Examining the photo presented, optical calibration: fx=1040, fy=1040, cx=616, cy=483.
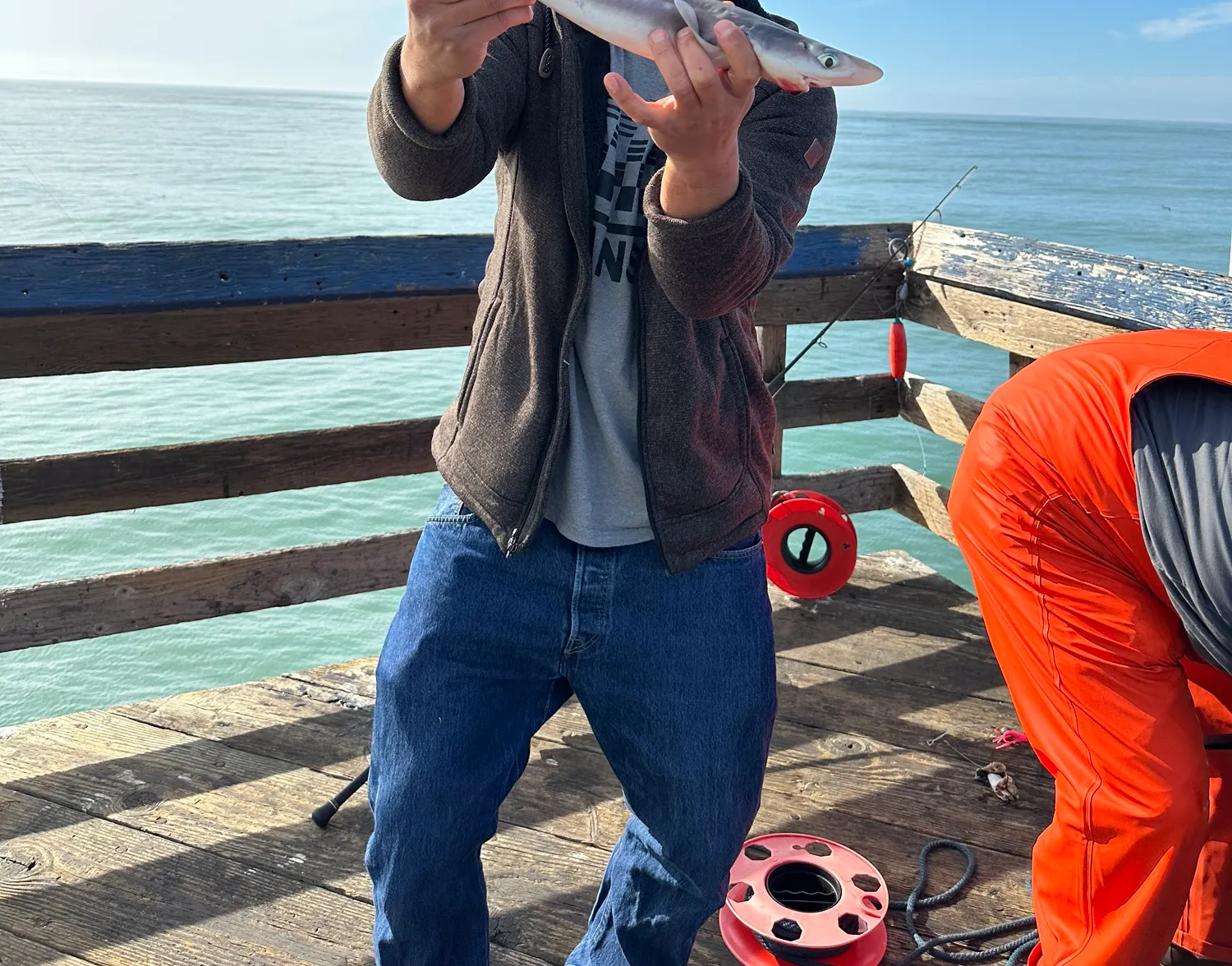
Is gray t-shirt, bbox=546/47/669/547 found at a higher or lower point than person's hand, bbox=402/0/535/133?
lower

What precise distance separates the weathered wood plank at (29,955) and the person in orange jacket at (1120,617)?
6.95 ft

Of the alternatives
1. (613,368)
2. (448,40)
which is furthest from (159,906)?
(448,40)

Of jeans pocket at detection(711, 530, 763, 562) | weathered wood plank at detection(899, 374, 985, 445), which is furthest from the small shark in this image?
weathered wood plank at detection(899, 374, 985, 445)

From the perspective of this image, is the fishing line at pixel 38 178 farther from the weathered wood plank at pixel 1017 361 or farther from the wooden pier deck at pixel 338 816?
the weathered wood plank at pixel 1017 361

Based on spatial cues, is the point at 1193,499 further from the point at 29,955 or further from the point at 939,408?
the point at 29,955

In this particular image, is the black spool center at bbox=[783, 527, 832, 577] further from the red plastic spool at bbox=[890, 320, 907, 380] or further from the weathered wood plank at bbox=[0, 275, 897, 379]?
the weathered wood plank at bbox=[0, 275, 897, 379]

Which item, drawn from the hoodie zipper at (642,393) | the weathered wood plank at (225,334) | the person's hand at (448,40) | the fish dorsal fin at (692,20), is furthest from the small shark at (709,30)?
the weathered wood plank at (225,334)

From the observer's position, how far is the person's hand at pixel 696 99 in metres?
1.39

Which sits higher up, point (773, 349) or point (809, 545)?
point (773, 349)

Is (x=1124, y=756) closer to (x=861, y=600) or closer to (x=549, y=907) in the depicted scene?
(x=549, y=907)

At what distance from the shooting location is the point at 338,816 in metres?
2.88

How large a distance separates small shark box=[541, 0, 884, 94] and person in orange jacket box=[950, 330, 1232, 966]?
891 millimetres

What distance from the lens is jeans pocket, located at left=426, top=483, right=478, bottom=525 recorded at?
1850 millimetres

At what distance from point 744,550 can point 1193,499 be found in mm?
783
